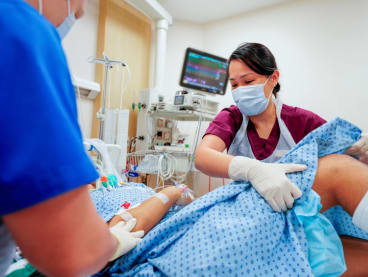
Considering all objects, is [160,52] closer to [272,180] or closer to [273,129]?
[273,129]

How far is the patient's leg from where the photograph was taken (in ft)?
2.72

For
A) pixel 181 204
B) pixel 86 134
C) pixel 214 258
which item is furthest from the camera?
pixel 86 134

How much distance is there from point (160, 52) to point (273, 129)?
2.88m

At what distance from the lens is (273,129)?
59.2 inches

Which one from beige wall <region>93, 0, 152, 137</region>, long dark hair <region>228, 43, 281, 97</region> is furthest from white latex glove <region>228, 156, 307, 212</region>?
beige wall <region>93, 0, 152, 137</region>

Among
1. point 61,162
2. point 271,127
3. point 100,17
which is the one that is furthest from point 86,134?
point 61,162

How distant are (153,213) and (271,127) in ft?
2.80

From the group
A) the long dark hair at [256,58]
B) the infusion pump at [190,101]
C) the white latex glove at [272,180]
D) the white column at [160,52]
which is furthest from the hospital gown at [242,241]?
the white column at [160,52]

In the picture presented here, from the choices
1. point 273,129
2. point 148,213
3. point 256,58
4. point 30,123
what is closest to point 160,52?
point 256,58

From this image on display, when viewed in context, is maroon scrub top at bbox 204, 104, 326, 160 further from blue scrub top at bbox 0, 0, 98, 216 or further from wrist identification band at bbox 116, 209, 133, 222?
blue scrub top at bbox 0, 0, 98, 216

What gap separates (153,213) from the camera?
1111mm

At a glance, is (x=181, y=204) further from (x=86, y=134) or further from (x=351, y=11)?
(x=351, y=11)

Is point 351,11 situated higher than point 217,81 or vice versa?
point 351,11

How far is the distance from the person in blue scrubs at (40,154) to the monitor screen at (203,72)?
2.70m
